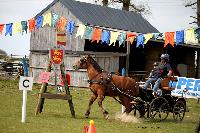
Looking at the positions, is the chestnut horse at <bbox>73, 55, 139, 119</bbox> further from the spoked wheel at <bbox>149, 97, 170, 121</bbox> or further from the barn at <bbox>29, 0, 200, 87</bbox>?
the barn at <bbox>29, 0, 200, 87</bbox>

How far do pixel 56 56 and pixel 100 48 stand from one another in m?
18.6

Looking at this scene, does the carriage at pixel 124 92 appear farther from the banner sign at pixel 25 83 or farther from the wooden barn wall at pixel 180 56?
the wooden barn wall at pixel 180 56

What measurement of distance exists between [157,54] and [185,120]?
19.7 m

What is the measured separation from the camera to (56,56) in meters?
15.8

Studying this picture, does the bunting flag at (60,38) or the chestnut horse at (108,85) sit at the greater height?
the bunting flag at (60,38)

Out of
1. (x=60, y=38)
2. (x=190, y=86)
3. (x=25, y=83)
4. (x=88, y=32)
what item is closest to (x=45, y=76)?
(x=60, y=38)

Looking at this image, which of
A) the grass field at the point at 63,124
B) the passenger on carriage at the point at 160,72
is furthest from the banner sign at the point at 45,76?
the passenger on carriage at the point at 160,72

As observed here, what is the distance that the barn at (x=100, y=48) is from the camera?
31281 millimetres

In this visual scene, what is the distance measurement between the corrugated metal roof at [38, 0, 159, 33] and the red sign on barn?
17.2m

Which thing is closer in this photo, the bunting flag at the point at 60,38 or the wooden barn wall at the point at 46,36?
the bunting flag at the point at 60,38

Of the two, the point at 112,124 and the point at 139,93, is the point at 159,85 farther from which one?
the point at 112,124

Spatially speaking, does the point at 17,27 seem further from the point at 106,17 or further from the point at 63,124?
the point at 106,17

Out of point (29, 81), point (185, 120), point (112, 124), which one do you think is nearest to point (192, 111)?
point (185, 120)

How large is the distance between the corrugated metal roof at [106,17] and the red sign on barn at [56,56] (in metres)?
17.2
